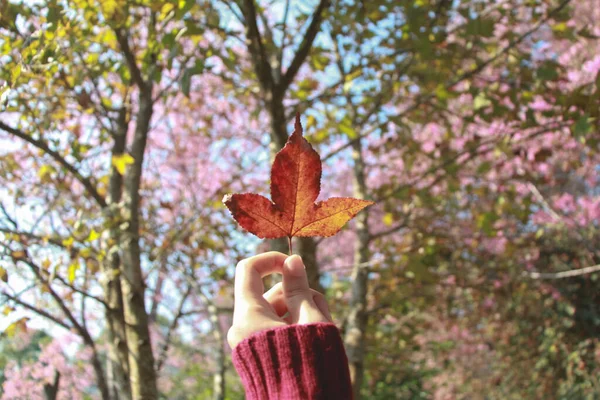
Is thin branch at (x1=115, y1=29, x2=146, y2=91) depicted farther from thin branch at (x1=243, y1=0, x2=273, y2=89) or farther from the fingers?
the fingers

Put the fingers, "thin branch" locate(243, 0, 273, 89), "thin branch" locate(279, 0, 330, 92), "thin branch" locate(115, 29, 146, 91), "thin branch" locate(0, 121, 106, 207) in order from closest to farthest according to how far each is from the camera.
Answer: the fingers, "thin branch" locate(0, 121, 106, 207), "thin branch" locate(243, 0, 273, 89), "thin branch" locate(279, 0, 330, 92), "thin branch" locate(115, 29, 146, 91)

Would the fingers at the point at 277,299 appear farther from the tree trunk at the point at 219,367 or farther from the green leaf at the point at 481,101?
the tree trunk at the point at 219,367

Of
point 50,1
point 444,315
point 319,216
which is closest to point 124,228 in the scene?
point 50,1

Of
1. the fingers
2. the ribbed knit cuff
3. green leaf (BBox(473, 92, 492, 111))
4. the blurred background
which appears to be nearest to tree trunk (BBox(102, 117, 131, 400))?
the blurred background

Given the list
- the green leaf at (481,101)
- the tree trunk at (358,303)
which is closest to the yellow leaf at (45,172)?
the tree trunk at (358,303)

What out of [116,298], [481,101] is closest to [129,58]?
Answer: [116,298]

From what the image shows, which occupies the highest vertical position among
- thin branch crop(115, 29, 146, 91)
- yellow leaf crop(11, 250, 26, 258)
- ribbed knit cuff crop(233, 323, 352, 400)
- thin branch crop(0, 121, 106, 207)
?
thin branch crop(115, 29, 146, 91)

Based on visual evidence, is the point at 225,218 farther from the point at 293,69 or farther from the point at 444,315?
the point at 444,315
